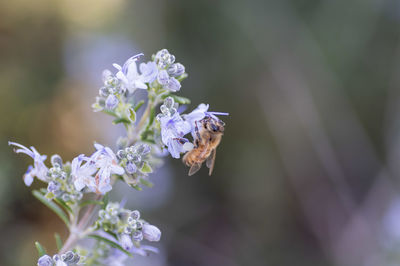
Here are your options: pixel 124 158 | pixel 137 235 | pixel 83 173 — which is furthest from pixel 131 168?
pixel 137 235

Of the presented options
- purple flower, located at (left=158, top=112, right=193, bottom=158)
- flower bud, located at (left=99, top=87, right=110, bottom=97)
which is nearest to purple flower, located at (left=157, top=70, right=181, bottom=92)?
purple flower, located at (left=158, top=112, right=193, bottom=158)

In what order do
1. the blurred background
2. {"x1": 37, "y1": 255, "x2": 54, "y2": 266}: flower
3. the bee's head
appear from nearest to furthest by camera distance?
{"x1": 37, "y1": 255, "x2": 54, "y2": 266}: flower, the bee's head, the blurred background

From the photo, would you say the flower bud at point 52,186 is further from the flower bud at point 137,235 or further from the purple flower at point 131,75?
the purple flower at point 131,75

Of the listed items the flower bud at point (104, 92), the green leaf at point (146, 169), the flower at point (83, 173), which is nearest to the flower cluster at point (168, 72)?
the flower bud at point (104, 92)

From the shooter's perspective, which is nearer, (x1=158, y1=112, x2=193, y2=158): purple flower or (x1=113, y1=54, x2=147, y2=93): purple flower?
(x1=158, y1=112, x2=193, y2=158): purple flower

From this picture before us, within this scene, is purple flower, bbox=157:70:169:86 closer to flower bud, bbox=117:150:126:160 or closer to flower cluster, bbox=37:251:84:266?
flower bud, bbox=117:150:126:160

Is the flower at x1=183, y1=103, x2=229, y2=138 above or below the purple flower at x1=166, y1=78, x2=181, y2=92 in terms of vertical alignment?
below

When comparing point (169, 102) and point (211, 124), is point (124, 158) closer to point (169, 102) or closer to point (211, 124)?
point (169, 102)
